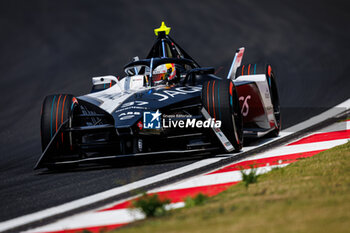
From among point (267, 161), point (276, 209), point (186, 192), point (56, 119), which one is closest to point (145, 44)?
point (56, 119)

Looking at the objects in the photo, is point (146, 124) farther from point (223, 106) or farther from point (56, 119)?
point (56, 119)

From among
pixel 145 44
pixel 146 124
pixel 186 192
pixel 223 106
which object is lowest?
pixel 186 192

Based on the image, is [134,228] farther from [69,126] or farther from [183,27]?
[183,27]

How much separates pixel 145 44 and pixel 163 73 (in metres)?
8.82

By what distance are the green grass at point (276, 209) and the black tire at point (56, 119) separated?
2.84 m

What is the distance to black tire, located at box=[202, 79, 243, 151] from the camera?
6402 millimetres

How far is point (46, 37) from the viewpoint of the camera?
15984mm

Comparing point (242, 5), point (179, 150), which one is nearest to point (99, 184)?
point (179, 150)

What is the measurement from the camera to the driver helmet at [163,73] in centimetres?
786

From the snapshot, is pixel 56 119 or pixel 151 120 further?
pixel 56 119

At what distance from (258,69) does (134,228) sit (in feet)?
18.1

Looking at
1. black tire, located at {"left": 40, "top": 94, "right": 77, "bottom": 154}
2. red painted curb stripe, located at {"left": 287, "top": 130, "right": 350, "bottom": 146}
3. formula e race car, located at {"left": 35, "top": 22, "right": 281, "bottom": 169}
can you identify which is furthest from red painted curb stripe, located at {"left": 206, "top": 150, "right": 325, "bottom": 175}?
black tire, located at {"left": 40, "top": 94, "right": 77, "bottom": 154}

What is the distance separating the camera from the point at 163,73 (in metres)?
7.98

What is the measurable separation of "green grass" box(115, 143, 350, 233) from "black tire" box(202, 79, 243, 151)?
1979 mm
